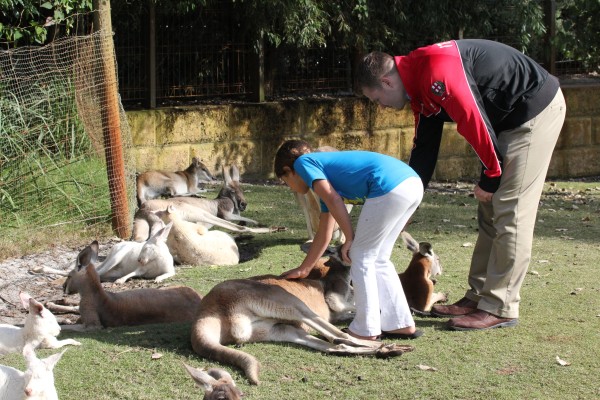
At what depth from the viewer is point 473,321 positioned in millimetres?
5555

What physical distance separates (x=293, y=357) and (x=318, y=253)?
0.65 metres

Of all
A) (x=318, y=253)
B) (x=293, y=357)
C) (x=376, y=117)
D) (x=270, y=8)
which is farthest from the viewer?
(x=376, y=117)

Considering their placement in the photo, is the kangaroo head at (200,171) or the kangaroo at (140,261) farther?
the kangaroo head at (200,171)

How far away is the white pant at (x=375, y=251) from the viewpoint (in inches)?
202

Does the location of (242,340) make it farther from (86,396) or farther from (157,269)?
(157,269)

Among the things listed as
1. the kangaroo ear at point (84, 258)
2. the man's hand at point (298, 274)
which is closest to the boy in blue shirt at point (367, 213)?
the man's hand at point (298, 274)

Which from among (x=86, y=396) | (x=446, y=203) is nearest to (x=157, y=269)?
(x=86, y=396)

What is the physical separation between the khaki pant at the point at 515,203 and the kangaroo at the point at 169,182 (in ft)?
18.6

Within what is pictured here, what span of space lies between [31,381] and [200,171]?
7.89m

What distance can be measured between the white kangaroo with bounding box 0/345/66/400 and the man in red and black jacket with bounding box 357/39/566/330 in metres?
2.24

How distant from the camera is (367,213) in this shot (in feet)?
16.9

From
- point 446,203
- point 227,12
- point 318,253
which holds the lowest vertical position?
point 446,203

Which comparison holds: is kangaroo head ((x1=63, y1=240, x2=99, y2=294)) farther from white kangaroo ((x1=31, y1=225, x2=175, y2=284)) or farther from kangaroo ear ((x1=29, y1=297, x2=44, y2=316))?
white kangaroo ((x1=31, y1=225, x2=175, y2=284))

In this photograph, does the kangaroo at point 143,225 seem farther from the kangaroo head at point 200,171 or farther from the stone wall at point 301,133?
the kangaroo head at point 200,171
